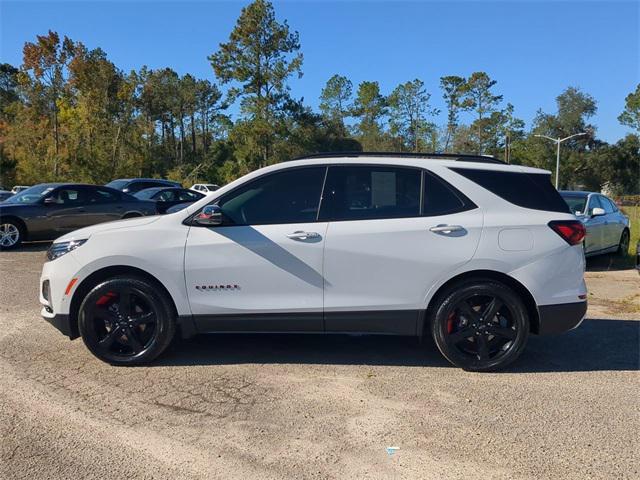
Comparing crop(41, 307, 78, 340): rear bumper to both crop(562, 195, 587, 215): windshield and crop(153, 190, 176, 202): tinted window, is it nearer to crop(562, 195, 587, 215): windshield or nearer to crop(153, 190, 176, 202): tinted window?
crop(562, 195, 587, 215): windshield

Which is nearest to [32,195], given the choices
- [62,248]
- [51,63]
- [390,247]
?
[62,248]

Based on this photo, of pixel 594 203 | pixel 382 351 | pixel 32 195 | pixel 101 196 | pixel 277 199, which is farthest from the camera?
pixel 101 196

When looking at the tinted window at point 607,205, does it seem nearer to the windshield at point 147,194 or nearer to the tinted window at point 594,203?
the tinted window at point 594,203

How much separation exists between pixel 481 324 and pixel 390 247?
1.01 m

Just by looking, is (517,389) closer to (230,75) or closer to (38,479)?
(38,479)

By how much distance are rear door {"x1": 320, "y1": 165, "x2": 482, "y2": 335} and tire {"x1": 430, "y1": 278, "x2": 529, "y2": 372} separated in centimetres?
22

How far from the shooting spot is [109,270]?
4523mm

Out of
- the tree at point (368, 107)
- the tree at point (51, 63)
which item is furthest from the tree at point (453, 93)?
the tree at point (51, 63)

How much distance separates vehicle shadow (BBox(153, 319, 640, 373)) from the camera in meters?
4.68

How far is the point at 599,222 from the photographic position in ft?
32.9

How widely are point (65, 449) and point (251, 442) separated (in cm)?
111

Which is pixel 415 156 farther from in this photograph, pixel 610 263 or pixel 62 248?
pixel 610 263

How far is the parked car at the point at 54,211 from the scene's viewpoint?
11.7 meters

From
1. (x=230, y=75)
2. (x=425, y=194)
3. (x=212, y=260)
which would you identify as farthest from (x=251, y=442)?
(x=230, y=75)
